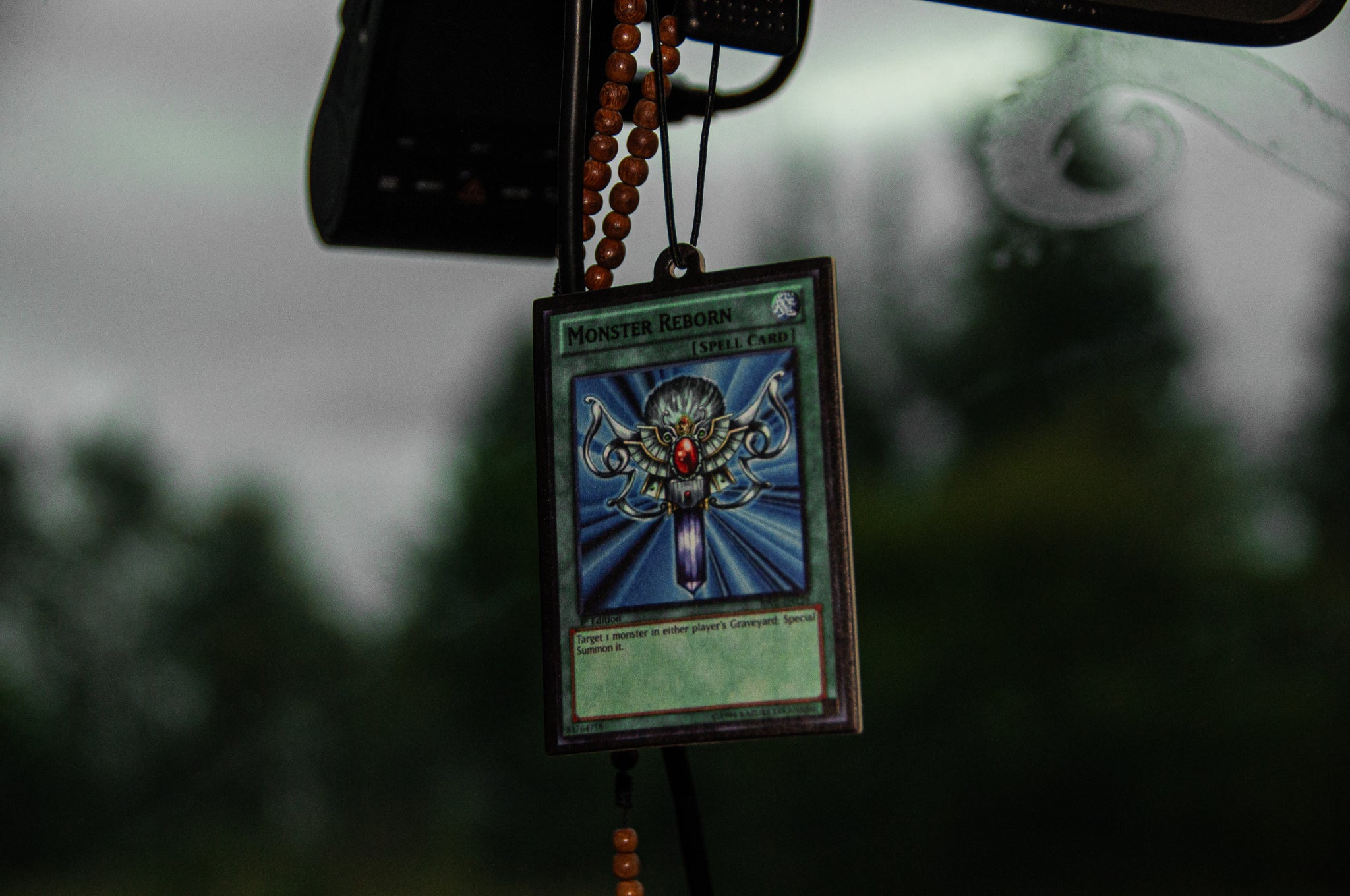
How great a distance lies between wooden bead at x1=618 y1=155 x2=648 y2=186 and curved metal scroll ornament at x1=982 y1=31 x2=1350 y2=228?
0.33 meters

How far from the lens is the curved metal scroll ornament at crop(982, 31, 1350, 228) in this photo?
720mm

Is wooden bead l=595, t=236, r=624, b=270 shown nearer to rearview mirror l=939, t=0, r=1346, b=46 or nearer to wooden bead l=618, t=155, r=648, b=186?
wooden bead l=618, t=155, r=648, b=186

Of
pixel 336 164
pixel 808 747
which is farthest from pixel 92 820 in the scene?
pixel 336 164

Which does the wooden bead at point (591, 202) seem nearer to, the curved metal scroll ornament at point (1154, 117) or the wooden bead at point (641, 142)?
the wooden bead at point (641, 142)

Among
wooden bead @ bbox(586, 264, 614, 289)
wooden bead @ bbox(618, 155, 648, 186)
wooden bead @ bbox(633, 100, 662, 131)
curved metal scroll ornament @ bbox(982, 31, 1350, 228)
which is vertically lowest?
wooden bead @ bbox(586, 264, 614, 289)

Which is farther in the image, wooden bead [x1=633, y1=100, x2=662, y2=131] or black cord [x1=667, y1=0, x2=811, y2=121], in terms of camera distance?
black cord [x1=667, y1=0, x2=811, y2=121]

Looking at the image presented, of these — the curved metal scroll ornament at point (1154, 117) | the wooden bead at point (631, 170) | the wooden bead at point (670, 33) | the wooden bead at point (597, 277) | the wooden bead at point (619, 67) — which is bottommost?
the wooden bead at point (597, 277)

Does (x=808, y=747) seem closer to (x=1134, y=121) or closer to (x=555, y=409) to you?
(x=1134, y=121)

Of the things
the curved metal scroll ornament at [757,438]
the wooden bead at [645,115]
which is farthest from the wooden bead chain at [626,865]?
the wooden bead at [645,115]

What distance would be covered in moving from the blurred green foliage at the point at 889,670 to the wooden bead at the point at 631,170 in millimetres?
2301

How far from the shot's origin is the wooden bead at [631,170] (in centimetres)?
41

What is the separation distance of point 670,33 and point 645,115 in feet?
0.08

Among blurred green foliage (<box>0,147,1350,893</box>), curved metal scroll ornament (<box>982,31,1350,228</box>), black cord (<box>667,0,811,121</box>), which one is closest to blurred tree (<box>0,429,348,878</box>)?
blurred green foliage (<box>0,147,1350,893</box>)

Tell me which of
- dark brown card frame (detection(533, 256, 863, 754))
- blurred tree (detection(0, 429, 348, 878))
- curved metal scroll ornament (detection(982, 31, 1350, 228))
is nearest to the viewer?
dark brown card frame (detection(533, 256, 863, 754))
